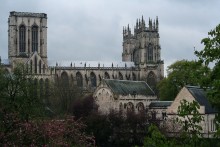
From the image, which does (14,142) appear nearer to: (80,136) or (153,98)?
(80,136)

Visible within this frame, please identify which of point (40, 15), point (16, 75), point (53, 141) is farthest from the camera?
point (40, 15)

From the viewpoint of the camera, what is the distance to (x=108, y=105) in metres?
66.6

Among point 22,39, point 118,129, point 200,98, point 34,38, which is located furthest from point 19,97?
point 34,38

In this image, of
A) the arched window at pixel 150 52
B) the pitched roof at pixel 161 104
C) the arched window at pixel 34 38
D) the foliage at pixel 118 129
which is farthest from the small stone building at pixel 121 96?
the arched window at pixel 150 52

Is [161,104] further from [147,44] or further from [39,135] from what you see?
[147,44]

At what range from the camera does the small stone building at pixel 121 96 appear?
218 ft

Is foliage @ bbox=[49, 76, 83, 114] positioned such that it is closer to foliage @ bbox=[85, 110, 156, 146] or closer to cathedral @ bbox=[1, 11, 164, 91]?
foliage @ bbox=[85, 110, 156, 146]

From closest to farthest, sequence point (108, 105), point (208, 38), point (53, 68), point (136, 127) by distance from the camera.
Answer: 1. point (208, 38)
2. point (136, 127)
3. point (108, 105)
4. point (53, 68)

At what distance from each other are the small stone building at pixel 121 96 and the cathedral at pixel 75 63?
38551 millimetres

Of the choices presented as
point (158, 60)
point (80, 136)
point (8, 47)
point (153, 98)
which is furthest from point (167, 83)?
point (80, 136)

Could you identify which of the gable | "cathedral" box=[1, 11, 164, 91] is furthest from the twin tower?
the gable

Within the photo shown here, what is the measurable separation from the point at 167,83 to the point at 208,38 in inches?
2485

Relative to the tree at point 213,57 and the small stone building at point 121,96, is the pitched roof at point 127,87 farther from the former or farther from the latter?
the tree at point 213,57

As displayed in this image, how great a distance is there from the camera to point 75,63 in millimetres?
117500
